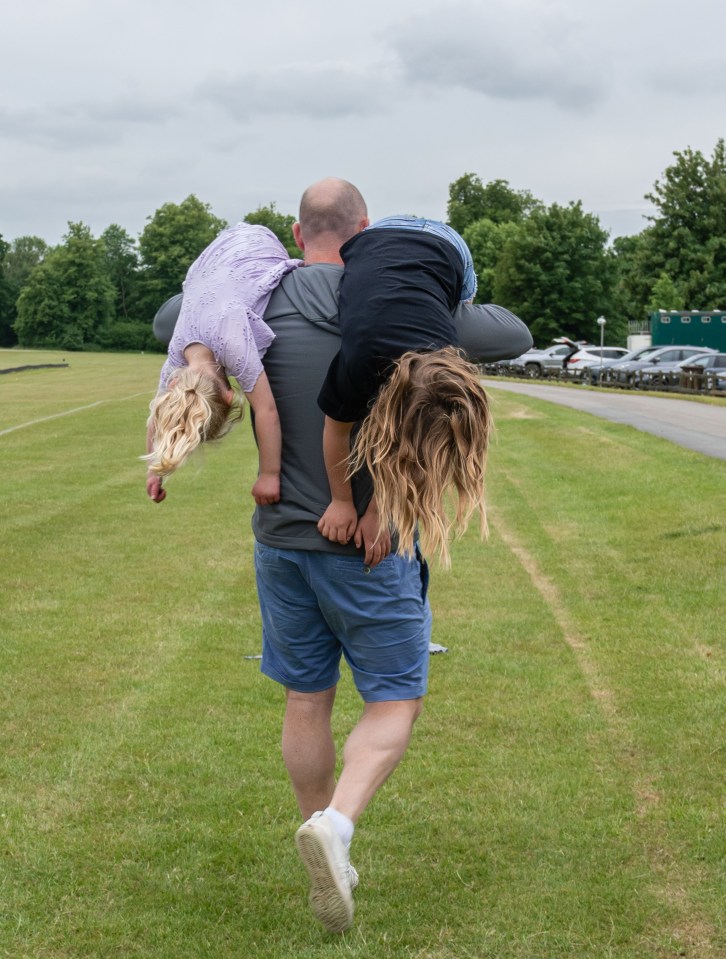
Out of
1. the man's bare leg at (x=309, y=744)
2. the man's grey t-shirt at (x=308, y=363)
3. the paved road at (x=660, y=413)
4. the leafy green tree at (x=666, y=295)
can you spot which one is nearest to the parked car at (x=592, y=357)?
the leafy green tree at (x=666, y=295)

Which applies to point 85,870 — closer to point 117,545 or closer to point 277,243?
point 277,243

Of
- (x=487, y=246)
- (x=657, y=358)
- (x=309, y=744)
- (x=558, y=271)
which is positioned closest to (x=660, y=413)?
(x=657, y=358)

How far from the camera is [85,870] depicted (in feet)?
13.0

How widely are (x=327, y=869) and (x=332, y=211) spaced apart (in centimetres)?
180

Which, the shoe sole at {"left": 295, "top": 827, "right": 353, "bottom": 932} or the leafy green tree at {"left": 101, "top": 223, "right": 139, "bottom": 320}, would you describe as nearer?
the shoe sole at {"left": 295, "top": 827, "right": 353, "bottom": 932}

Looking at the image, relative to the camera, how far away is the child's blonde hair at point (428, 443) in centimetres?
303

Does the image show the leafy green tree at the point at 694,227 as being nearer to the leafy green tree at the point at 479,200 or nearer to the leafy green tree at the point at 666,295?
the leafy green tree at the point at 666,295

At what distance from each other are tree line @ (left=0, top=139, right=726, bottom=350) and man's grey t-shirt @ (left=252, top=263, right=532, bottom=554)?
185ft

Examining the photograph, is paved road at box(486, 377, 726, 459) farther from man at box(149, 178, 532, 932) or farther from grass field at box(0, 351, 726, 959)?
man at box(149, 178, 532, 932)

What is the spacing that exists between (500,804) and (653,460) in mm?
12677

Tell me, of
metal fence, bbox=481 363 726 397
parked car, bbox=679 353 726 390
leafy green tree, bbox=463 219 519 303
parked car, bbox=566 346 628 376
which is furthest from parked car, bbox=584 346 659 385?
leafy green tree, bbox=463 219 519 303

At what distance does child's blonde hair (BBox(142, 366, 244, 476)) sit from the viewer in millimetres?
3262

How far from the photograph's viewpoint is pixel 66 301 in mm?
119812

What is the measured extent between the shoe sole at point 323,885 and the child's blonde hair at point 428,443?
0.81 meters
